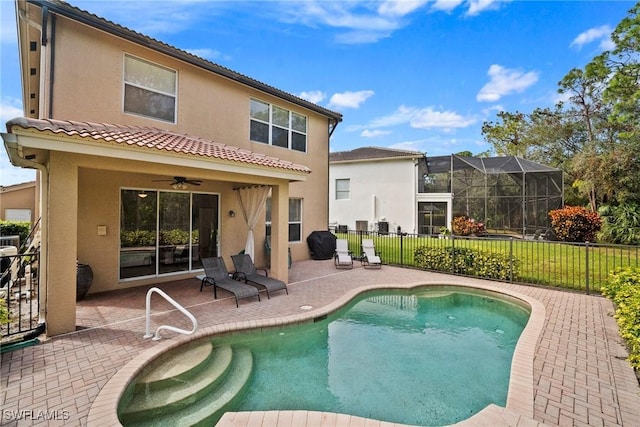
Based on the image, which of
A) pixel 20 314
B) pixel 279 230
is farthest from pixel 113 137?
pixel 279 230

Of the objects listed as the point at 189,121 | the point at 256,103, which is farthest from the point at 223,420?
the point at 256,103

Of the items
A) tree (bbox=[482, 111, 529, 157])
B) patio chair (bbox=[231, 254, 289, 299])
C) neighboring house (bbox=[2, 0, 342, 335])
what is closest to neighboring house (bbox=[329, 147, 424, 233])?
neighboring house (bbox=[2, 0, 342, 335])

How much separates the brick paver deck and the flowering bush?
434 inches

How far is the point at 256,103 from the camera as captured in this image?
42.2ft

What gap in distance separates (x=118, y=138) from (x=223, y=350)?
495 centimetres

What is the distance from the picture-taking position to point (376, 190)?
25.8 m

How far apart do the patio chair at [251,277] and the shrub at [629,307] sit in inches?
294

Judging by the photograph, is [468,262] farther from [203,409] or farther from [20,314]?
[20,314]

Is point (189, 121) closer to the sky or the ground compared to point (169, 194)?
closer to the sky

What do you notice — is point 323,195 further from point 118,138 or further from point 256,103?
point 118,138

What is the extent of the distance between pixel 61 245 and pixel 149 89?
5958 millimetres

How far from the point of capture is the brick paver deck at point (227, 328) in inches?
146

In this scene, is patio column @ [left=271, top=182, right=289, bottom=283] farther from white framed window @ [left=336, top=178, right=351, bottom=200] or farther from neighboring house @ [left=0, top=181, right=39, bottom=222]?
neighboring house @ [left=0, top=181, right=39, bottom=222]

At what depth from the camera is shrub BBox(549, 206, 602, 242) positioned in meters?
16.4
